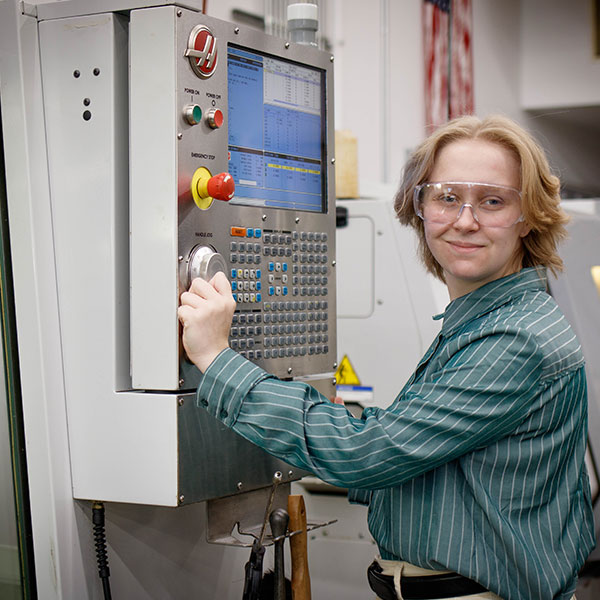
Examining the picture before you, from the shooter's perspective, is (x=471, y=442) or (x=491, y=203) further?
(x=491, y=203)

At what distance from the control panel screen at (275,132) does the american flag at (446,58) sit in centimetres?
370

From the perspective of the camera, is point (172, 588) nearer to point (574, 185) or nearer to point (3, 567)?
point (3, 567)

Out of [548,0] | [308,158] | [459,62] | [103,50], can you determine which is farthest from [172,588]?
[548,0]

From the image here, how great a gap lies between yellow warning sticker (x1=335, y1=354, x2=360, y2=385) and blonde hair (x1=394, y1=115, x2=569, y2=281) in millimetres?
1153

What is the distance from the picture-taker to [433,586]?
1472 millimetres

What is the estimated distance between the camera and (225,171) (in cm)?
158

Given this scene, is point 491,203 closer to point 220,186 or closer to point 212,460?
point 220,186

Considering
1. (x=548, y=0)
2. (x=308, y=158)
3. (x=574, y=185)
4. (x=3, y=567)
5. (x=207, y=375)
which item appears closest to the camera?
(x=207, y=375)

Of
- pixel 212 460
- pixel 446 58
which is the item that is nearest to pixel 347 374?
pixel 212 460

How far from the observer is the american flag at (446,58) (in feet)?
18.0

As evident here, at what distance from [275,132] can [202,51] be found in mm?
265

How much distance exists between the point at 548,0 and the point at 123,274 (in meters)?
6.20

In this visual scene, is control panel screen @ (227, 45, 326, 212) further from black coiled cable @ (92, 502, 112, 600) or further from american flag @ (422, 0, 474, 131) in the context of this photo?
american flag @ (422, 0, 474, 131)

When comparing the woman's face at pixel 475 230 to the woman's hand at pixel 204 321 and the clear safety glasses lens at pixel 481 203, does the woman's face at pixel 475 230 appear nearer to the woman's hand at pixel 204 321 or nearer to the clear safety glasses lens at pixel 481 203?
the clear safety glasses lens at pixel 481 203
